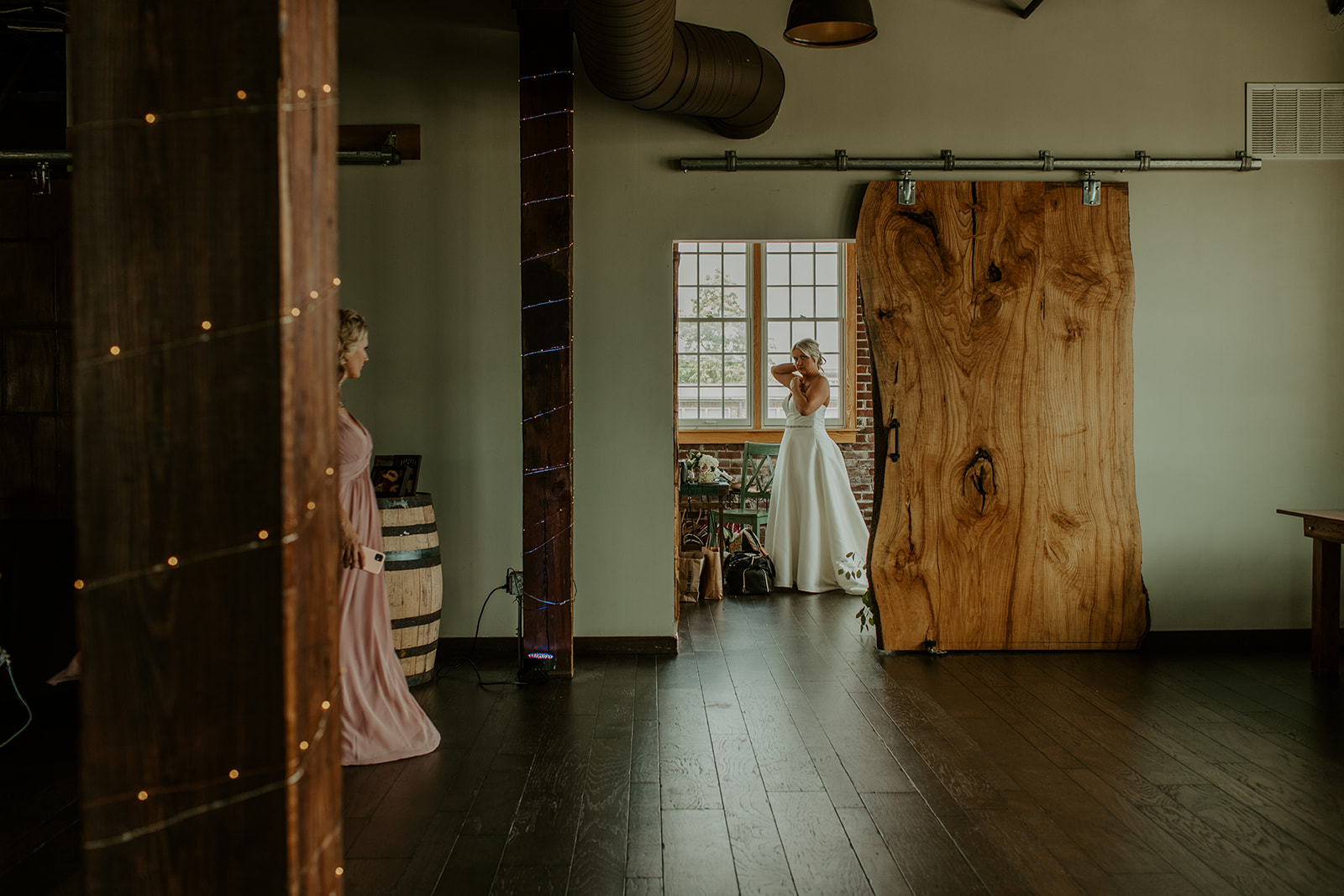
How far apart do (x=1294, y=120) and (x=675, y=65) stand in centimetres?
333

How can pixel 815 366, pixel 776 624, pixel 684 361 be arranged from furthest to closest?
pixel 684 361 → pixel 815 366 → pixel 776 624

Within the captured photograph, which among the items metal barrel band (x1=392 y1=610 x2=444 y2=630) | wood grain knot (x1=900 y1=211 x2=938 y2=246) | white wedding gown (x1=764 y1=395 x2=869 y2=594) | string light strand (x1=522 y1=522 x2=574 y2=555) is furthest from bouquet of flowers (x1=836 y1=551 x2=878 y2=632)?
metal barrel band (x1=392 y1=610 x2=444 y2=630)

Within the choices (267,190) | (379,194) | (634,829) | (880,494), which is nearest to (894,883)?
(634,829)

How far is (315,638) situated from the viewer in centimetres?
142

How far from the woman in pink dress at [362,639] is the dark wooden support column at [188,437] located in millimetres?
1995

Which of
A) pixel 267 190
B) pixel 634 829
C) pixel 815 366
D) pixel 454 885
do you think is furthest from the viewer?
pixel 815 366

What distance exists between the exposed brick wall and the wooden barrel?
3.87 m

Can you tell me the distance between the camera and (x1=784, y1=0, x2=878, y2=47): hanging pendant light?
3643 mm

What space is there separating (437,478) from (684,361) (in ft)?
13.2

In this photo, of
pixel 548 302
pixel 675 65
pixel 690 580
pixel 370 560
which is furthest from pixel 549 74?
pixel 690 580

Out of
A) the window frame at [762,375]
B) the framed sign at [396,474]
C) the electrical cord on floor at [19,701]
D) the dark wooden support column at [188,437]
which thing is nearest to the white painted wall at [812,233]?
the framed sign at [396,474]

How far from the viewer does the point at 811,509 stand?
6824 millimetres

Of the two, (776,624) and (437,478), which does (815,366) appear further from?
(437,478)

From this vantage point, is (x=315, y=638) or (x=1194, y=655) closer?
(x=315, y=638)
